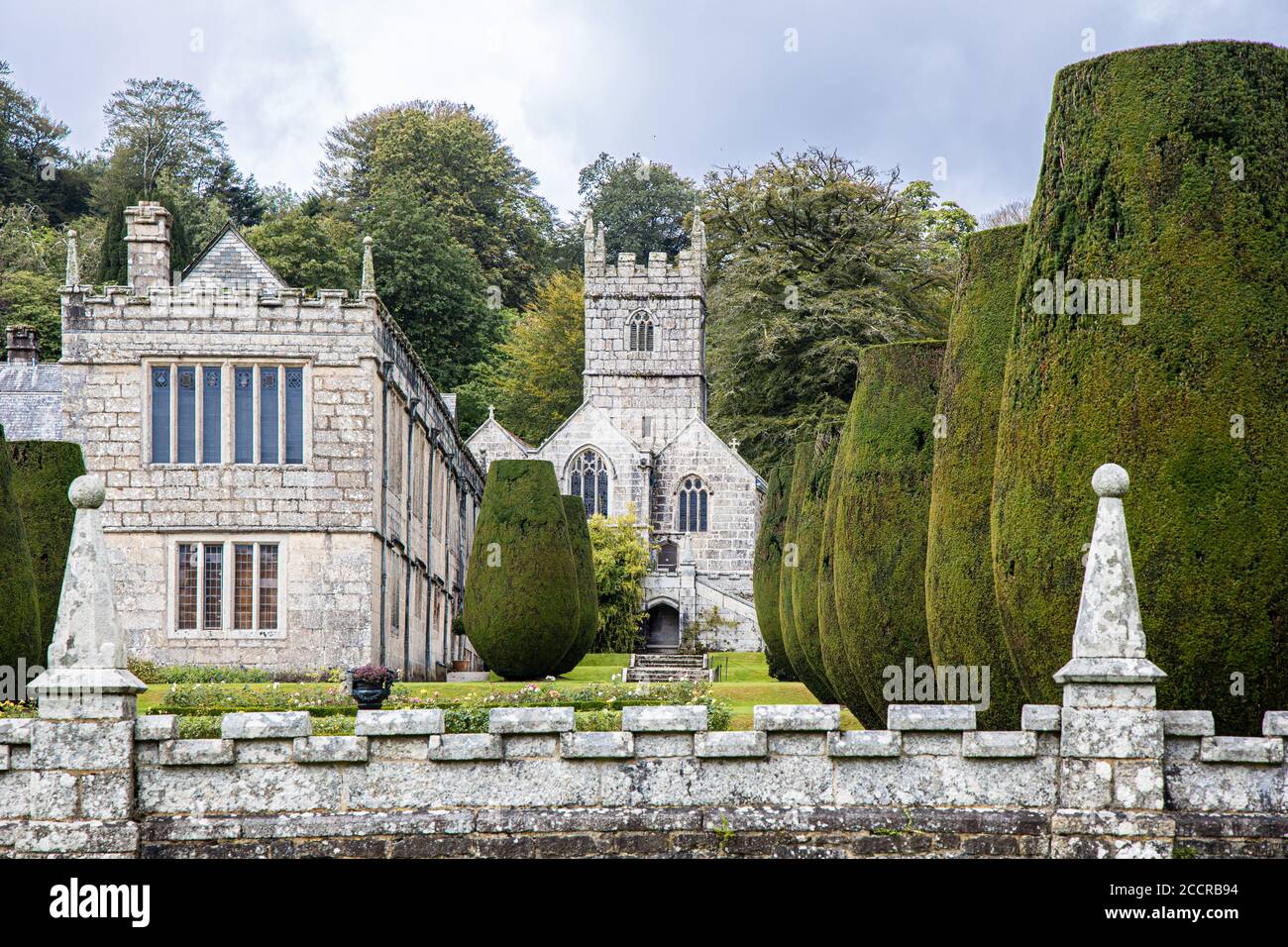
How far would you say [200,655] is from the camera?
28938mm

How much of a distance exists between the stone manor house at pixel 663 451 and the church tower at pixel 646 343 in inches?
1.8

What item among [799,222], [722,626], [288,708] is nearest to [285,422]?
[288,708]

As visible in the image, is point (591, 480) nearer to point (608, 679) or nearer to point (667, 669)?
point (667, 669)

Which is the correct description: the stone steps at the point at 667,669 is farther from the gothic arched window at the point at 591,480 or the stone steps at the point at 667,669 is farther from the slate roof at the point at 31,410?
the slate roof at the point at 31,410

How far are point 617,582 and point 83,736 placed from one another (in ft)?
152

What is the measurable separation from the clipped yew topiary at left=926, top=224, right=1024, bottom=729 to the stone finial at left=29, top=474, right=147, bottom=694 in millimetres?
7248

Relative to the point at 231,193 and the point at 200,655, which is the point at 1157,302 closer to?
the point at 200,655

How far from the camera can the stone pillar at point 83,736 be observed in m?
11.2

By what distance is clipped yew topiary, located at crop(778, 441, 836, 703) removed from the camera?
2341 centimetres

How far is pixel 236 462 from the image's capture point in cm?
2953

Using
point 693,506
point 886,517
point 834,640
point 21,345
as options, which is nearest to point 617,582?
point 693,506

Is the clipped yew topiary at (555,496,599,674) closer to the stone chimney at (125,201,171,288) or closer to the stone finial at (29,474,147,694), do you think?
the stone chimney at (125,201,171,288)

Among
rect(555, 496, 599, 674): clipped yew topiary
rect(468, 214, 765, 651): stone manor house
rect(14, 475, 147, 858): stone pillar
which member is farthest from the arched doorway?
rect(14, 475, 147, 858): stone pillar

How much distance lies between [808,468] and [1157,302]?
17153 millimetres
